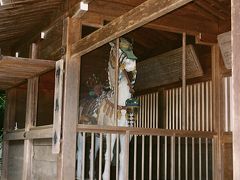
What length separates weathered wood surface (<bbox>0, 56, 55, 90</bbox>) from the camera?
4964mm

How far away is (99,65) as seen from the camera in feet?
18.9

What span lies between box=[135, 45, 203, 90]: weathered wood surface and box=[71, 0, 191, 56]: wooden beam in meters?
2.31

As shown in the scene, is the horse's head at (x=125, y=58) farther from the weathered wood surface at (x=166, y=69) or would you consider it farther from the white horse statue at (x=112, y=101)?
the weathered wood surface at (x=166, y=69)

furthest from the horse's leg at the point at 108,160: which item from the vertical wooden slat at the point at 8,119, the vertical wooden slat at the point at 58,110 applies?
the vertical wooden slat at the point at 8,119

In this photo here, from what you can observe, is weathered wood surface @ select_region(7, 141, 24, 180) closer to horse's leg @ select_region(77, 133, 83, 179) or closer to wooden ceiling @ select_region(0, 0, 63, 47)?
wooden ceiling @ select_region(0, 0, 63, 47)

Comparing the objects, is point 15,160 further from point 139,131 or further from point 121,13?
point 121,13

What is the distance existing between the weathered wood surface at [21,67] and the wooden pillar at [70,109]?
1.57 feet

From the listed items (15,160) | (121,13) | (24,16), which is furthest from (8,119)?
(121,13)

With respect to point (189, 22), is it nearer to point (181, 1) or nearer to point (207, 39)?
point (207, 39)

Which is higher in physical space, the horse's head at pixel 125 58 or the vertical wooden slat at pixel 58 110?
the horse's head at pixel 125 58

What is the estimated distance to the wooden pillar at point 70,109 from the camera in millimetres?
4668

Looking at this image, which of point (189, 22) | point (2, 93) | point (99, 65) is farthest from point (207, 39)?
point (2, 93)

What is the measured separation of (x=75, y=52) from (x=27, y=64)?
0.84m

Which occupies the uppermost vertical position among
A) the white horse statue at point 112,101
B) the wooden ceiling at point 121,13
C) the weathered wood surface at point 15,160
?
the wooden ceiling at point 121,13
